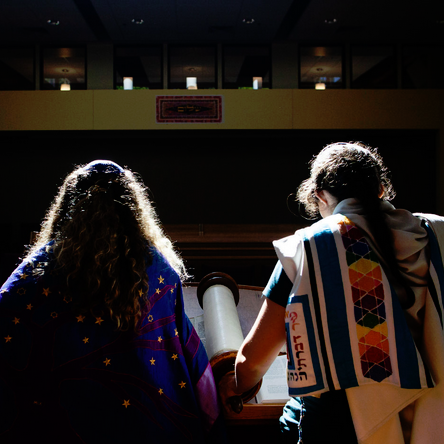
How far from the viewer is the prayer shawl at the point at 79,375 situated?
958 millimetres

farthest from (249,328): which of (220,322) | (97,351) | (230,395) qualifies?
(97,351)

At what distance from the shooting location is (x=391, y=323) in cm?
79

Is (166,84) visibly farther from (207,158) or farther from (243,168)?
(243,168)

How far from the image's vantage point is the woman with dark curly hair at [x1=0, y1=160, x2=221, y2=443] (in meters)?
0.96

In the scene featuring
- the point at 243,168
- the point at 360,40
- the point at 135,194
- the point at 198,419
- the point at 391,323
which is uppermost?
the point at 360,40

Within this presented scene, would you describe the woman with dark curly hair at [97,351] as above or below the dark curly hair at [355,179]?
below

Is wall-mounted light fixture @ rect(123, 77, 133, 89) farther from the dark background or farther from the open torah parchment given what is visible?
the open torah parchment

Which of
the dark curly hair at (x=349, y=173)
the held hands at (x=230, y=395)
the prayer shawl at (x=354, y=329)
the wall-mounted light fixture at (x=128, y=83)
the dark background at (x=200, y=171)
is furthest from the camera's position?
the dark background at (x=200, y=171)

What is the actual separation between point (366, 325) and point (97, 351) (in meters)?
0.64

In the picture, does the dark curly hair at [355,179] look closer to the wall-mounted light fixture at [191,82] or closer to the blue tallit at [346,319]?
the blue tallit at [346,319]

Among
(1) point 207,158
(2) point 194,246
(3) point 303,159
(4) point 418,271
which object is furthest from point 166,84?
(4) point 418,271

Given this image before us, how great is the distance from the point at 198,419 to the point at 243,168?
7071 millimetres

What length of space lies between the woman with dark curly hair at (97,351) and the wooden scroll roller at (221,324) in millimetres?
64

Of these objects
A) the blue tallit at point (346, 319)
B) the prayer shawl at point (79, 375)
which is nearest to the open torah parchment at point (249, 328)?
the blue tallit at point (346, 319)
